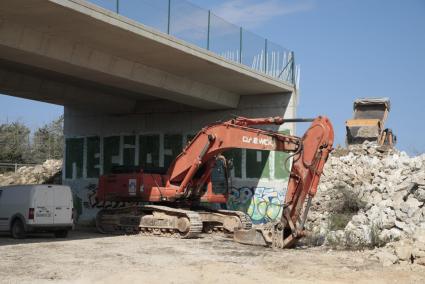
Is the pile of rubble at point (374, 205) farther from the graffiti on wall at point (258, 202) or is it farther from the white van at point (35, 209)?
the white van at point (35, 209)

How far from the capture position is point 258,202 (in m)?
25.7

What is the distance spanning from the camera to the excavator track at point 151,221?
2019cm

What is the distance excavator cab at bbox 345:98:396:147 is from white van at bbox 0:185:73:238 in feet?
62.5

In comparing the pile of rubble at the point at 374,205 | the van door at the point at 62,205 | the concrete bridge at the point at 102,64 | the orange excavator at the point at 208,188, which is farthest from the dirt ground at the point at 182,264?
the concrete bridge at the point at 102,64

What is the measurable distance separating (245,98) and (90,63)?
9.22 metres

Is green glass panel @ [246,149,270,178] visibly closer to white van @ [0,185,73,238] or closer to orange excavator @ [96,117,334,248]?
orange excavator @ [96,117,334,248]

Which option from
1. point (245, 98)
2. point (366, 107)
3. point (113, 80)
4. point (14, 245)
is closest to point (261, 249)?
Answer: point (14, 245)

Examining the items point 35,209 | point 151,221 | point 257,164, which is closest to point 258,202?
point 257,164

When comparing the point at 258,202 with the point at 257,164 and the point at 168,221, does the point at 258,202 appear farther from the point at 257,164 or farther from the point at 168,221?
the point at 168,221

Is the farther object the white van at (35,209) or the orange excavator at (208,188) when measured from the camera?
the white van at (35,209)

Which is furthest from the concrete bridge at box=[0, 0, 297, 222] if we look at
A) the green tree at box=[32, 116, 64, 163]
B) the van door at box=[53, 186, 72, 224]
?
the green tree at box=[32, 116, 64, 163]

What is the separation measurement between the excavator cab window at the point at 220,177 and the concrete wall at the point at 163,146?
347 centimetres

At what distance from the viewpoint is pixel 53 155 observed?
61.9 m

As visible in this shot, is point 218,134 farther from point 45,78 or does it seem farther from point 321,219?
point 45,78
